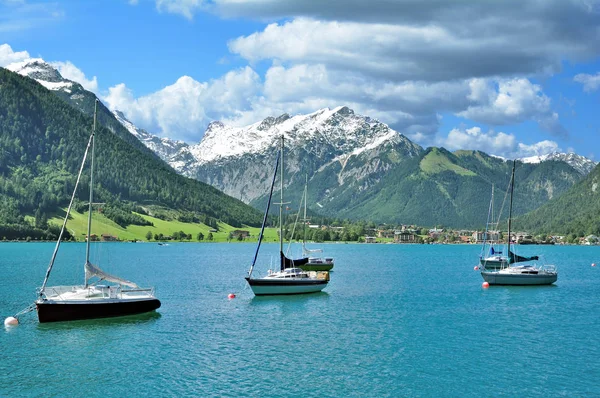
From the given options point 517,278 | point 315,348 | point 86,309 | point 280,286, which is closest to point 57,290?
point 86,309

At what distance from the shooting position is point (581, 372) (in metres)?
55.4

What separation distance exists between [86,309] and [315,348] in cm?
2833

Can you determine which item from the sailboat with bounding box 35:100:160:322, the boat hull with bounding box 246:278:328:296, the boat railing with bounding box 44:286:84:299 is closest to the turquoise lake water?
the sailboat with bounding box 35:100:160:322

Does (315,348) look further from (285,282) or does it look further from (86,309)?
(285,282)

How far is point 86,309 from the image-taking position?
7244 cm

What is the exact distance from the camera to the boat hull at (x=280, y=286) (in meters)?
95.9

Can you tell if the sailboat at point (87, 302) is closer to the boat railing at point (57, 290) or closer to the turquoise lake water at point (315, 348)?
the boat railing at point (57, 290)

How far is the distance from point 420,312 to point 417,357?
98.4ft

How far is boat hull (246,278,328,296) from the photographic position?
95875mm

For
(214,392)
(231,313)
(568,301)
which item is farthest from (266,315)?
(568,301)

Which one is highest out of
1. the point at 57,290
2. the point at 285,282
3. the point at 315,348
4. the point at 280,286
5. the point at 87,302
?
the point at 57,290

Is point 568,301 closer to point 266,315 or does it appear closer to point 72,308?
point 266,315

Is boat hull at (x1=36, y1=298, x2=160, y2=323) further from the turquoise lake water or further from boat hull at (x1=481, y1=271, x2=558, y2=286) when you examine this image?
boat hull at (x1=481, y1=271, x2=558, y2=286)

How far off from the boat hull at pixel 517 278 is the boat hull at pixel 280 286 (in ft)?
128
